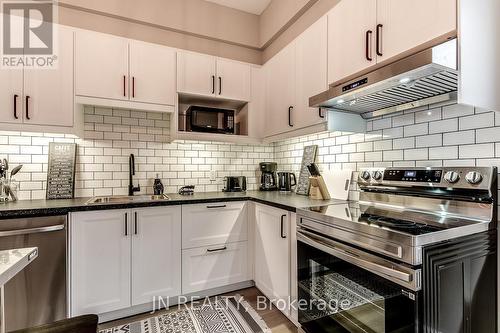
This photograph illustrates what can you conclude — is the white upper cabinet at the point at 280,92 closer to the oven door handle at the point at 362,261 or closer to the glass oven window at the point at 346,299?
the oven door handle at the point at 362,261

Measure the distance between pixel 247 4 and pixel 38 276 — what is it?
10.1 feet

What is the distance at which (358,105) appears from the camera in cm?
176

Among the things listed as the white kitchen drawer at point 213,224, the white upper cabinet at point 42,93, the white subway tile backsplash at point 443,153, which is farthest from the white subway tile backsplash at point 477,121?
the white upper cabinet at point 42,93

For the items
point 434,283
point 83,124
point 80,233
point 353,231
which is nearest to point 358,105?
point 353,231

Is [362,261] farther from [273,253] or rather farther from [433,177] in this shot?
[273,253]

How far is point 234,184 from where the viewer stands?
2.86 m

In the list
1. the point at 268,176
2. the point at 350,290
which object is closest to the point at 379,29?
the point at 350,290

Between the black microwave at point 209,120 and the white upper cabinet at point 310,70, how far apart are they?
0.73 metres

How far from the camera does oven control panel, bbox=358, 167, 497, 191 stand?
125 centimetres

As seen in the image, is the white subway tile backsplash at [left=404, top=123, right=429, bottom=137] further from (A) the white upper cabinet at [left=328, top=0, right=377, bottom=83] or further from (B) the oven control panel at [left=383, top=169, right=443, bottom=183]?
(A) the white upper cabinet at [left=328, top=0, right=377, bottom=83]

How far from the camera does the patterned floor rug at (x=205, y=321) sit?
1852mm

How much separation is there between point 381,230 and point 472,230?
432mm

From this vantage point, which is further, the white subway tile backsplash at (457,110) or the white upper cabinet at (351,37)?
the white upper cabinet at (351,37)

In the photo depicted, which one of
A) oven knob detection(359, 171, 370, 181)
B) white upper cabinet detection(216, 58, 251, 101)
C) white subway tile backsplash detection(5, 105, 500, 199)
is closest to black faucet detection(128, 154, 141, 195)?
white subway tile backsplash detection(5, 105, 500, 199)
